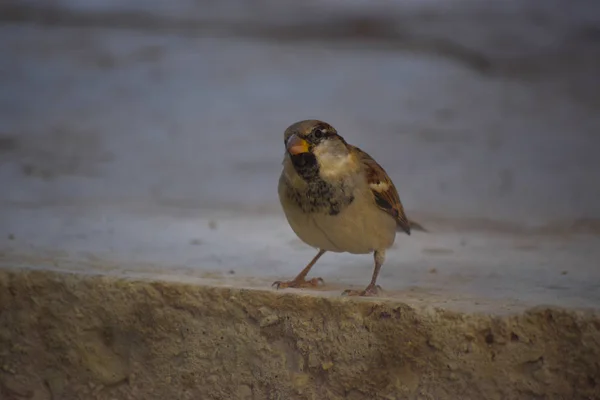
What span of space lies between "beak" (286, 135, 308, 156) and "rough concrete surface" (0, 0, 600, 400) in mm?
423

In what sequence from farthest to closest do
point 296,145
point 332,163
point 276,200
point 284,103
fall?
1. point 284,103
2. point 276,200
3. point 332,163
4. point 296,145

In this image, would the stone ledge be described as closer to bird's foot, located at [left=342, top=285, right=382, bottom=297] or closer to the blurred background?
bird's foot, located at [left=342, top=285, right=382, bottom=297]

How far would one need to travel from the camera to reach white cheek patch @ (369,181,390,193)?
115 inches

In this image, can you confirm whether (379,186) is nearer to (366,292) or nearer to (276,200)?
(366,292)

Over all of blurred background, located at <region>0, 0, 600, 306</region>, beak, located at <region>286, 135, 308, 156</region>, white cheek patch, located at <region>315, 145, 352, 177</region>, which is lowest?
blurred background, located at <region>0, 0, 600, 306</region>

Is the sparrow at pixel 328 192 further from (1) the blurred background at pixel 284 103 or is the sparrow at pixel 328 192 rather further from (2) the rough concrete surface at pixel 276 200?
(1) the blurred background at pixel 284 103

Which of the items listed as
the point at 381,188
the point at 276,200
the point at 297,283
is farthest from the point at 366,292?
the point at 276,200

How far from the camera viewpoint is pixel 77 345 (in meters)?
2.93

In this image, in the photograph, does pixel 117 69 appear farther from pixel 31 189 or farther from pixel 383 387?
pixel 383 387

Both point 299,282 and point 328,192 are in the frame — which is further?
point 299,282

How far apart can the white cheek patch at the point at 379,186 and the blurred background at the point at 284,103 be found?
5.37ft

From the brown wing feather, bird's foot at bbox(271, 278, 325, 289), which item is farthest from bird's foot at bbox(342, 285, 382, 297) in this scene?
the brown wing feather

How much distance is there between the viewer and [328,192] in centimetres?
279

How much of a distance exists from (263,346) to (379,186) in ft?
2.02
